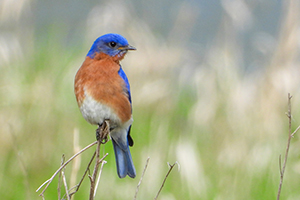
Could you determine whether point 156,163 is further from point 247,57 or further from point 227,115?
point 247,57

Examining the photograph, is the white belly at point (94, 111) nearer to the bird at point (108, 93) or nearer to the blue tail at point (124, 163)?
the bird at point (108, 93)

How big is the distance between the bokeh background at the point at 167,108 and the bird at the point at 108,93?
1.64 feet

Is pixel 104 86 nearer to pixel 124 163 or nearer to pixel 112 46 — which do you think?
pixel 112 46

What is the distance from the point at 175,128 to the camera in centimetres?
444

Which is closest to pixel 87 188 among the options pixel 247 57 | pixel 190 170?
pixel 190 170

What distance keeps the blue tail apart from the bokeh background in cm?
41

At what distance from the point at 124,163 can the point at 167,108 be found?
1283 millimetres

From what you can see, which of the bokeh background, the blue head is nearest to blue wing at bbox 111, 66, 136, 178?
the blue head

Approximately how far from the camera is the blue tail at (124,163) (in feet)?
10.7

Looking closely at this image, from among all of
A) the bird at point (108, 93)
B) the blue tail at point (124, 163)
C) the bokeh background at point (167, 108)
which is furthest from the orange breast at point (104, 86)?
the bokeh background at point (167, 108)

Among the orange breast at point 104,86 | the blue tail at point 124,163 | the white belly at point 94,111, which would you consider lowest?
the blue tail at point 124,163

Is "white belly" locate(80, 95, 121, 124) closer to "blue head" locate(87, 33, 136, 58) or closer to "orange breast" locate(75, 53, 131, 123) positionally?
"orange breast" locate(75, 53, 131, 123)

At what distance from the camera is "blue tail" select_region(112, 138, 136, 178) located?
10.7ft

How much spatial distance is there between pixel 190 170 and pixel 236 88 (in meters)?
1.06
